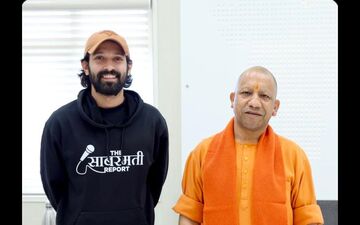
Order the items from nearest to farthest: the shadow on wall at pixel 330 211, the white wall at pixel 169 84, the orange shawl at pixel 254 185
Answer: the orange shawl at pixel 254 185
the shadow on wall at pixel 330 211
the white wall at pixel 169 84

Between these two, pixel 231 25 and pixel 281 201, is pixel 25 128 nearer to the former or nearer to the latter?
pixel 231 25

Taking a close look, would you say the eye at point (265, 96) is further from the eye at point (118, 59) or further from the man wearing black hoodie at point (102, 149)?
the eye at point (118, 59)

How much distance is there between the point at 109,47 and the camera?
2.00m

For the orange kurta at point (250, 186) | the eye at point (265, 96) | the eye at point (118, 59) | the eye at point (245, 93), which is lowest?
the orange kurta at point (250, 186)

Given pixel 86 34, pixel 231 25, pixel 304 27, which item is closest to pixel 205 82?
pixel 231 25

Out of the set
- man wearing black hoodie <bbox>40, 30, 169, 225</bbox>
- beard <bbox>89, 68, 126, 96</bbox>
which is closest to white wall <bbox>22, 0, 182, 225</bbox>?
man wearing black hoodie <bbox>40, 30, 169, 225</bbox>

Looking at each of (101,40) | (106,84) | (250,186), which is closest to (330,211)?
(250,186)

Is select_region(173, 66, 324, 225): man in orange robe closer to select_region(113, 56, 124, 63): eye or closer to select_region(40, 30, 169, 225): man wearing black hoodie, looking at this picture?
select_region(40, 30, 169, 225): man wearing black hoodie

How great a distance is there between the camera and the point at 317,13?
2.77m

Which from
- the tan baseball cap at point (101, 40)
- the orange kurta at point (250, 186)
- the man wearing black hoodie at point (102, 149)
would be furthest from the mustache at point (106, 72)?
the orange kurta at point (250, 186)

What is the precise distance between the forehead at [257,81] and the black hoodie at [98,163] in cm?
47

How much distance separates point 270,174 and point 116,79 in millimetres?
787

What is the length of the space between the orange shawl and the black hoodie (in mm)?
297

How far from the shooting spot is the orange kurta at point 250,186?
1928 mm
